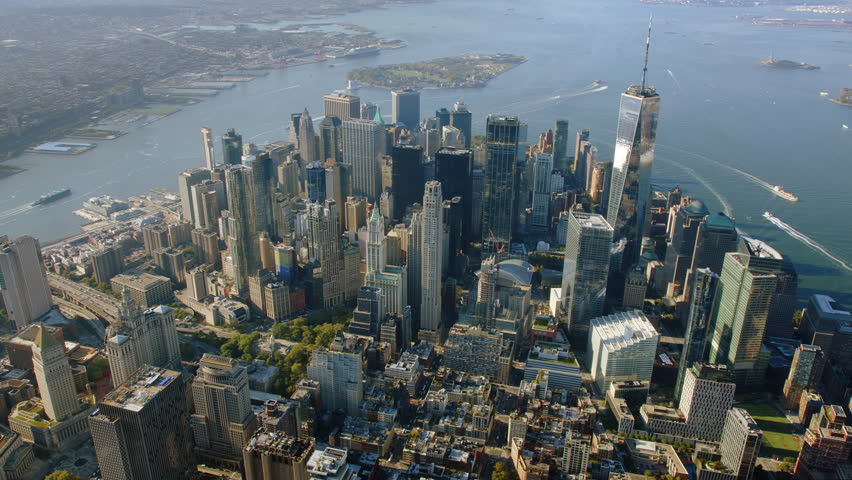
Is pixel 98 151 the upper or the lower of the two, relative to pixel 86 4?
lower

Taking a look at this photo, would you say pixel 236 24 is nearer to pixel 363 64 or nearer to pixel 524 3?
pixel 363 64

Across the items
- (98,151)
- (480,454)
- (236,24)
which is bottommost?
(480,454)

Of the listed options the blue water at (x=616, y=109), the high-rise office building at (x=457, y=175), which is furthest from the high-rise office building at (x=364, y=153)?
the blue water at (x=616, y=109)

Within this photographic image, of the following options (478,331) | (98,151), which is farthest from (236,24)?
(478,331)

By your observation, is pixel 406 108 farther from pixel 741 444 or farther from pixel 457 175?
pixel 741 444

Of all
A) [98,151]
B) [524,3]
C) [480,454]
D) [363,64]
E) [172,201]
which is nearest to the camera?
[480,454]

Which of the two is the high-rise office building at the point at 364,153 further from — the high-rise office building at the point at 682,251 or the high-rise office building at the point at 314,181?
the high-rise office building at the point at 682,251
